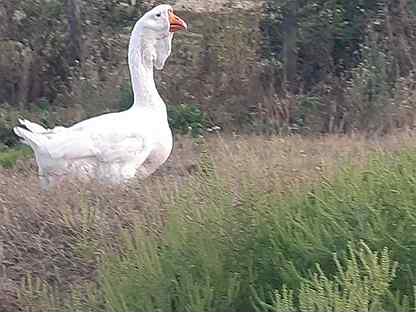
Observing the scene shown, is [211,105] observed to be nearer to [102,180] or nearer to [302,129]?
[302,129]

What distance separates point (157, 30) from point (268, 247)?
3.60m

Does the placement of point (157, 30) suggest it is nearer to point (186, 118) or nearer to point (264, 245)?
point (264, 245)

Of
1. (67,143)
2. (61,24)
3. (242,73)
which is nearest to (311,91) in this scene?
(242,73)

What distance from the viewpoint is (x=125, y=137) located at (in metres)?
7.64

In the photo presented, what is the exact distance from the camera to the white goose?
24.3ft

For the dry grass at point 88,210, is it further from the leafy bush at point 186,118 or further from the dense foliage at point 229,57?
the dense foliage at point 229,57

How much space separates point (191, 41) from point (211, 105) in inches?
40.3

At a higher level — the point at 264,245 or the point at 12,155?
the point at 264,245

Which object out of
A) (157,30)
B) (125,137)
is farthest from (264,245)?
(157,30)

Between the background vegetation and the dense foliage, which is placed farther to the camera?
the dense foliage

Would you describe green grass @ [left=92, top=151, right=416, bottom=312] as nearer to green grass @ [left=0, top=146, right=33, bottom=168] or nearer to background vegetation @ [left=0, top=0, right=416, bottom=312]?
background vegetation @ [left=0, top=0, right=416, bottom=312]

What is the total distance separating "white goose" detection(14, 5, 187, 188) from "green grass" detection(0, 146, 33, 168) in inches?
97.8

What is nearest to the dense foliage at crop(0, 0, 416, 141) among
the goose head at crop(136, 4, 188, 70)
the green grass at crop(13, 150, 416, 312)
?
the goose head at crop(136, 4, 188, 70)

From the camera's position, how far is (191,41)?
13.9 metres
